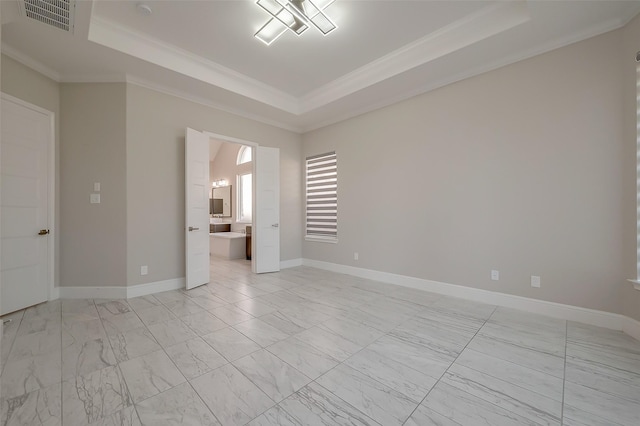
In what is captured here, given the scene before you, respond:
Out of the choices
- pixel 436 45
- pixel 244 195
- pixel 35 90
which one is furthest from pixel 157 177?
pixel 244 195

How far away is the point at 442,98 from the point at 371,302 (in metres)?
2.98

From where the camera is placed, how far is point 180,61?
11.0ft

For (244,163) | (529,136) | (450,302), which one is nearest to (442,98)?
(529,136)

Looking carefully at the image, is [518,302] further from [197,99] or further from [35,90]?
[35,90]

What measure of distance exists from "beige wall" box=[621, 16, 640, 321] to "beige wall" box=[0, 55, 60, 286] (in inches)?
249

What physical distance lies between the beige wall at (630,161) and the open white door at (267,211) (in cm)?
458

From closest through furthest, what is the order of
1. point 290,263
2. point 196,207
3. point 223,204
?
point 196,207
point 290,263
point 223,204

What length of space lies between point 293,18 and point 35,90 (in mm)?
3255

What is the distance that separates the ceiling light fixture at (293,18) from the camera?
2.46 metres

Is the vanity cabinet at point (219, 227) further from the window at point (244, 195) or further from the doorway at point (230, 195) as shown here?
the window at point (244, 195)

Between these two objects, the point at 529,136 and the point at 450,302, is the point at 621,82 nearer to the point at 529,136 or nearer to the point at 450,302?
the point at 529,136

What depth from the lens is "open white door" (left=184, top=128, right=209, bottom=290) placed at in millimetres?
3803

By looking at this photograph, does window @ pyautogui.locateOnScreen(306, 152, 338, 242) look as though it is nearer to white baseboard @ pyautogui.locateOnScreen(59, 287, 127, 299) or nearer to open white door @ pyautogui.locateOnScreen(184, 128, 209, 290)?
open white door @ pyautogui.locateOnScreen(184, 128, 209, 290)

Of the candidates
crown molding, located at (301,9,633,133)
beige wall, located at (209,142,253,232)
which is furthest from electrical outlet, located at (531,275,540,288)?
beige wall, located at (209,142,253,232)
